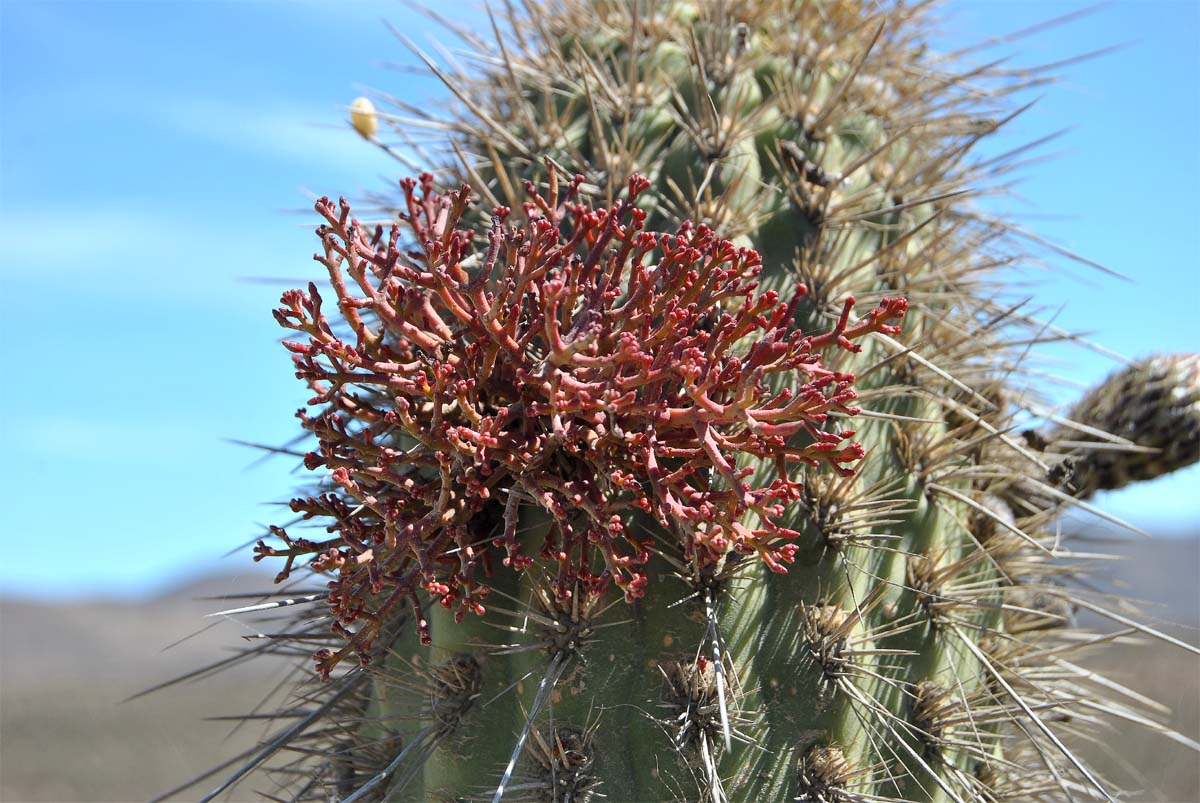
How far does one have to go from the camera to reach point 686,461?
234 cm

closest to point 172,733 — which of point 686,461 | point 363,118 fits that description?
point 363,118

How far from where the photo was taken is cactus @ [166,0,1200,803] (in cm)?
223

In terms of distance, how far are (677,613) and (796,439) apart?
1.63 feet

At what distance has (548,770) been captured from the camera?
234cm

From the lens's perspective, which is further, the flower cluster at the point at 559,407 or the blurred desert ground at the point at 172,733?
the blurred desert ground at the point at 172,733

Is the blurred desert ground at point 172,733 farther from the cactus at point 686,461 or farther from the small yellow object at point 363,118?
the small yellow object at point 363,118

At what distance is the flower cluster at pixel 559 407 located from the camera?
7.10 ft

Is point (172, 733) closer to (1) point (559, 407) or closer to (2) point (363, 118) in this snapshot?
(2) point (363, 118)

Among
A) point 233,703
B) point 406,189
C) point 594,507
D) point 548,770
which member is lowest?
point 233,703

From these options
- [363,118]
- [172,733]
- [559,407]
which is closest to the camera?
[559,407]

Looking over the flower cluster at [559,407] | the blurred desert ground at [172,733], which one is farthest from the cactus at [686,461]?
the blurred desert ground at [172,733]

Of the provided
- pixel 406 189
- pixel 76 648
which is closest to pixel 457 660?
pixel 406 189

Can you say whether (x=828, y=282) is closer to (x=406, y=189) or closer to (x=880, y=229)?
(x=880, y=229)

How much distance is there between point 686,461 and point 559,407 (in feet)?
1.15
